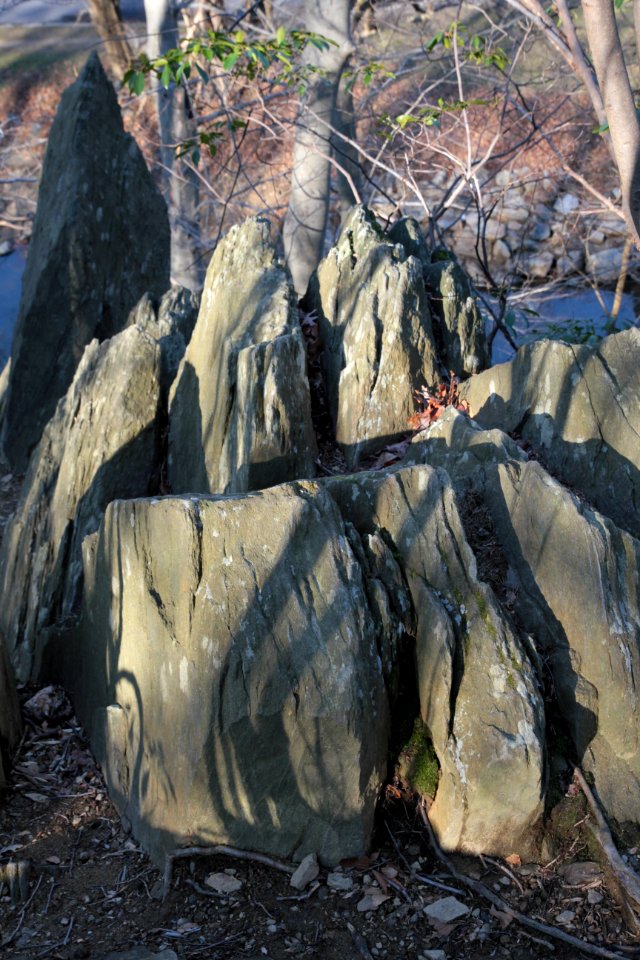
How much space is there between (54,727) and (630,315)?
13985mm

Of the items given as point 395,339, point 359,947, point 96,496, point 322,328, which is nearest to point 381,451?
point 395,339

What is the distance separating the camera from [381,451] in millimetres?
6031

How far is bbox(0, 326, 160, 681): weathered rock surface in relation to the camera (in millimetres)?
6457

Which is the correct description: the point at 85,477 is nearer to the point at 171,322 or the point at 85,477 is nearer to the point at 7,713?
the point at 171,322

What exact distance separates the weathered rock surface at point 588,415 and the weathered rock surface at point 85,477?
8.99ft

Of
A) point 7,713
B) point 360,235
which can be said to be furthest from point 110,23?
point 7,713

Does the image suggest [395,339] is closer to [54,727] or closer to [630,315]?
[54,727]

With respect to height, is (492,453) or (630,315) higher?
(630,315)

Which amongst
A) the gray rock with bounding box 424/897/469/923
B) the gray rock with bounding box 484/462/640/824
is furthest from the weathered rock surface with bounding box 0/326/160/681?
the gray rock with bounding box 424/897/469/923

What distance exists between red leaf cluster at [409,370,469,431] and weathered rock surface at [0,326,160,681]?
2.00m

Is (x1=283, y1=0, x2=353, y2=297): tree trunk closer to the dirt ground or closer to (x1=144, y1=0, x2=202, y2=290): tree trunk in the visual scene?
(x1=144, y1=0, x2=202, y2=290): tree trunk

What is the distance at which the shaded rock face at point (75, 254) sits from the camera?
35.0 feet

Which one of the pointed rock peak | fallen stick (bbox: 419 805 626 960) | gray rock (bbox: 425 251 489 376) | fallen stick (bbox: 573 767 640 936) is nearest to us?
fallen stick (bbox: 419 805 626 960)

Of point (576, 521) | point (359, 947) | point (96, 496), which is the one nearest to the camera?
point (359, 947)
